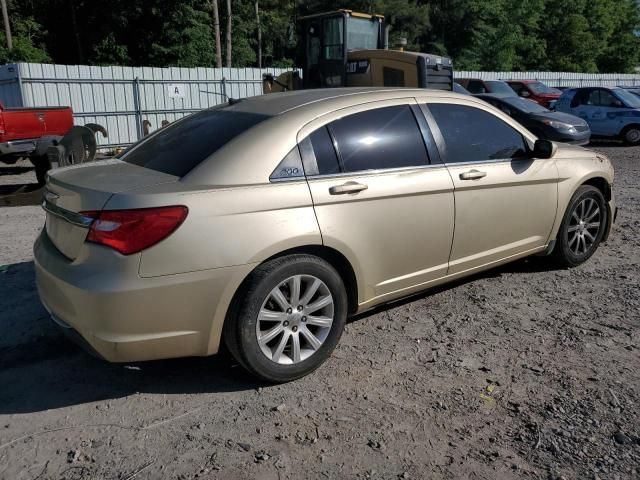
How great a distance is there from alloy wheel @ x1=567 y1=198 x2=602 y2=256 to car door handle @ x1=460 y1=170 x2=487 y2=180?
1.36m

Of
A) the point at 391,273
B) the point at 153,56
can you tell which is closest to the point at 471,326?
the point at 391,273

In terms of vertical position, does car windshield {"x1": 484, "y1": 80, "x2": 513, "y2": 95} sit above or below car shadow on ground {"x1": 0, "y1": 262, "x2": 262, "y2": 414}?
above

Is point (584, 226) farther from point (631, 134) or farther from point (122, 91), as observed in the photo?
point (122, 91)

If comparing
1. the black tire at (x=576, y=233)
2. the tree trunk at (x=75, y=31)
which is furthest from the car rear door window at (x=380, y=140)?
the tree trunk at (x=75, y=31)

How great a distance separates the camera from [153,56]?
3478 cm

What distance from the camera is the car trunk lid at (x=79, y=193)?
3.18 metres

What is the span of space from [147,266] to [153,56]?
34.6 metres

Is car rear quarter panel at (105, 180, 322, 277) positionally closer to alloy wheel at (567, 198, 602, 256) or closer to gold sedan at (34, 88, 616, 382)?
gold sedan at (34, 88, 616, 382)

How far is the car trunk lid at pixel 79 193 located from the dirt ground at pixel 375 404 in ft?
2.94

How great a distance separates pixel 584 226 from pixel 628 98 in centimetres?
1295

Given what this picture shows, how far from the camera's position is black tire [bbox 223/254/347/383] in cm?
329

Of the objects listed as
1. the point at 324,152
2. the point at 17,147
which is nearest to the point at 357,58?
the point at 17,147

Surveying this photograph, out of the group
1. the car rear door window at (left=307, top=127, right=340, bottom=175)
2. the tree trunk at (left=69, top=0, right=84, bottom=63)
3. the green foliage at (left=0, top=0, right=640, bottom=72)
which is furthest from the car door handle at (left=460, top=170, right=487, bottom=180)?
the tree trunk at (left=69, top=0, right=84, bottom=63)

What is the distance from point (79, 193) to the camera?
3.27 m
